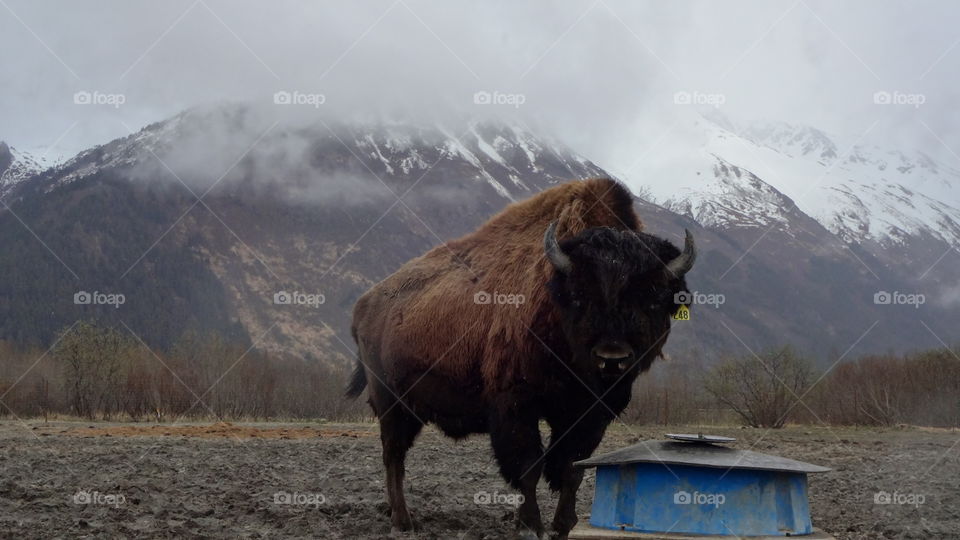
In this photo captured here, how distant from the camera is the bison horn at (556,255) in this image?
325 inches

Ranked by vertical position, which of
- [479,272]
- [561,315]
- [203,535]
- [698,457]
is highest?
[479,272]

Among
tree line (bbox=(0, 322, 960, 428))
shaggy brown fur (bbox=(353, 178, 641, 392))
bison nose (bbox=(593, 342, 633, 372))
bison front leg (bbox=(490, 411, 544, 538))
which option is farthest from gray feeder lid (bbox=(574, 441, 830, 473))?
tree line (bbox=(0, 322, 960, 428))

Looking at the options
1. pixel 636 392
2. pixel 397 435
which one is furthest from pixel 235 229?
pixel 397 435

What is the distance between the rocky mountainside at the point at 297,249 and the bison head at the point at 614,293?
98.0 metres

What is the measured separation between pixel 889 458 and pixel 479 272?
438 inches

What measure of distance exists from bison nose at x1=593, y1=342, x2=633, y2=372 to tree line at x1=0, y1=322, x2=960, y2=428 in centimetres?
2639

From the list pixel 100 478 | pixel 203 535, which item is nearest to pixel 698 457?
pixel 203 535

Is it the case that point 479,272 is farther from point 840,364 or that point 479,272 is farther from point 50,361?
point 50,361

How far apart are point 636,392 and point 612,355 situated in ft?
102

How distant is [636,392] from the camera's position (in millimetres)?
38062

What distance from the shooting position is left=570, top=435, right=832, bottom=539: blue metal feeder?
7105 millimetres

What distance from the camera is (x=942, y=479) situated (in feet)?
45.3

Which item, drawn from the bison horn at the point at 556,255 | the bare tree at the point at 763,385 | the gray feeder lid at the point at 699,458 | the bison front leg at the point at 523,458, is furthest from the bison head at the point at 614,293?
the bare tree at the point at 763,385

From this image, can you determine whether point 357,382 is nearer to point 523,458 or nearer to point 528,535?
point 523,458
